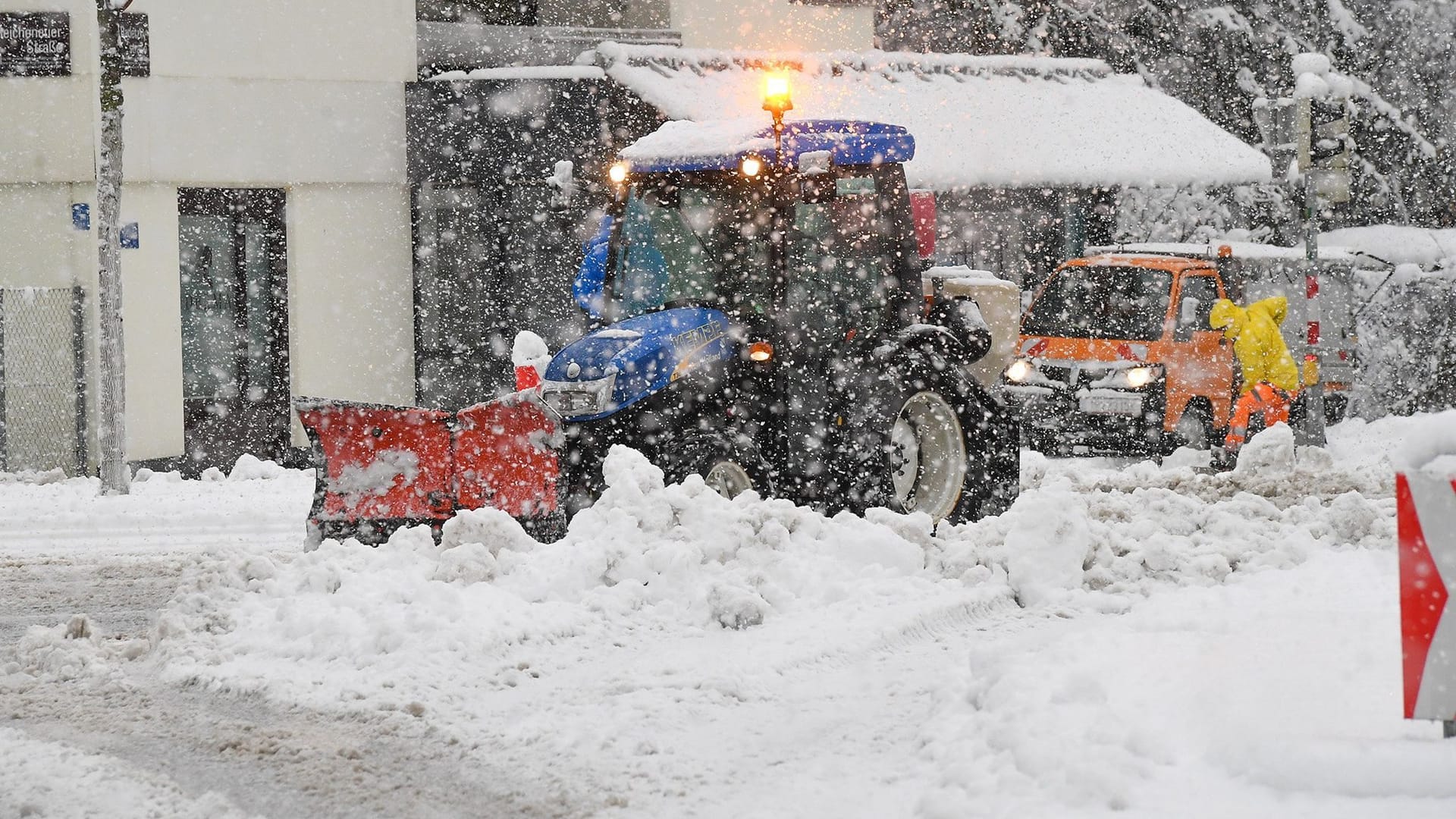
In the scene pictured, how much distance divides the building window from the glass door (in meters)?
3.14

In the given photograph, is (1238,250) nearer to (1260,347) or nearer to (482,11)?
(1260,347)

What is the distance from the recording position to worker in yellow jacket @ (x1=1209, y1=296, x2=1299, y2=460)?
1630 cm

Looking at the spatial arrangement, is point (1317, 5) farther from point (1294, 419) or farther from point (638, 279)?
point (638, 279)

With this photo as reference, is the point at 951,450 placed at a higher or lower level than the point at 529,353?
lower

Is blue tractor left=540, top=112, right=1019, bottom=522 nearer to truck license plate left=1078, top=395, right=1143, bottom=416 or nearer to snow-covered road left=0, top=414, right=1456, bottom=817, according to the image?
snow-covered road left=0, top=414, right=1456, bottom=817

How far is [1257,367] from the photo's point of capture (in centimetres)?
1644

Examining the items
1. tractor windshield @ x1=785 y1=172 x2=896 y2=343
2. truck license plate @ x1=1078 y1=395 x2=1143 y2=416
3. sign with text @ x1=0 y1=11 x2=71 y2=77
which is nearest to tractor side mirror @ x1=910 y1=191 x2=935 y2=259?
tractor windshield @ x1=785 y1=172 x2=896 y2=343

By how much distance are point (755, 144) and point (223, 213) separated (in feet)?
33.8

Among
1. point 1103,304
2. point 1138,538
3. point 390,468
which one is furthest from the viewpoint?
point 1103,304

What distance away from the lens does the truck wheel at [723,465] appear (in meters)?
9.52

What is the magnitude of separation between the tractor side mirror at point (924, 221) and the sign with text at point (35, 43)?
9.59 metres

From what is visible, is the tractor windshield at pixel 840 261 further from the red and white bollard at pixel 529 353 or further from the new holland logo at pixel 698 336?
the red and white bollard at pixel 529 353

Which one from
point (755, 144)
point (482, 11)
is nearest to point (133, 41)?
point (482, 11)

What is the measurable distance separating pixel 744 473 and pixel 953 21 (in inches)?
720
